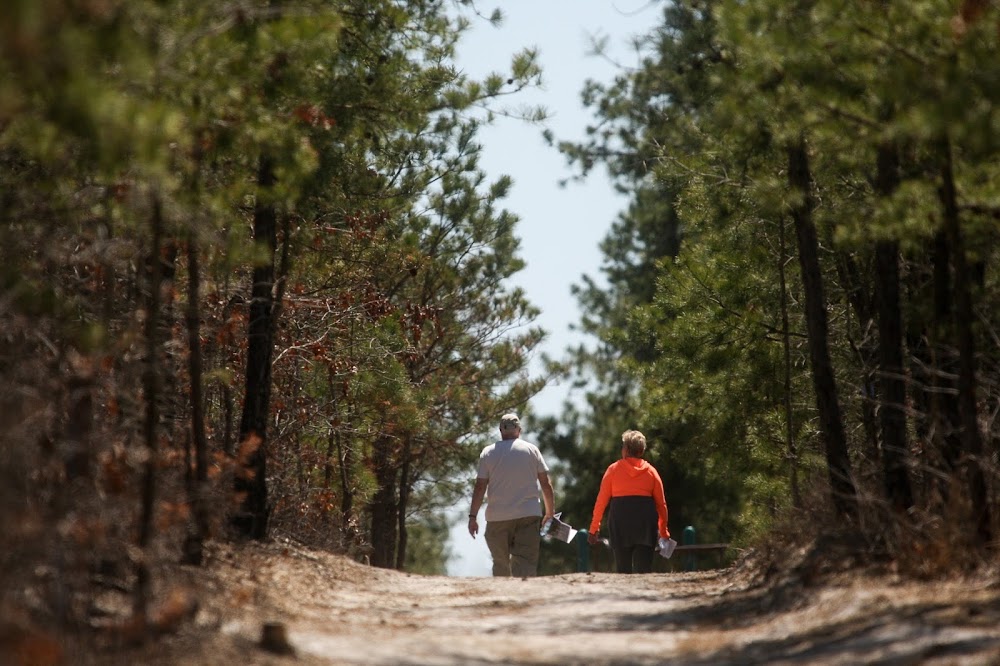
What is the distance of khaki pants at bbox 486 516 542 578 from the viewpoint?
1452 cm

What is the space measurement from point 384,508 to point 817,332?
13.4 metres

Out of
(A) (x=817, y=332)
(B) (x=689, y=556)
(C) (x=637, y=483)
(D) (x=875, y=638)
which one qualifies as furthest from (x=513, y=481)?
(B) (x=689, y=556)

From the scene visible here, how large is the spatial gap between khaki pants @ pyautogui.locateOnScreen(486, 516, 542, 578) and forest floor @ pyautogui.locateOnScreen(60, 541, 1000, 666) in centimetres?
182

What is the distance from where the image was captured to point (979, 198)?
8758 mm

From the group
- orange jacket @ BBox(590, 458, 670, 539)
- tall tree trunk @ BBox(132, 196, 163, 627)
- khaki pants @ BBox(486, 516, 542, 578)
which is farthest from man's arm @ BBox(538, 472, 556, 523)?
tall tree trunk @ BBox(132, 196, 163, 627)

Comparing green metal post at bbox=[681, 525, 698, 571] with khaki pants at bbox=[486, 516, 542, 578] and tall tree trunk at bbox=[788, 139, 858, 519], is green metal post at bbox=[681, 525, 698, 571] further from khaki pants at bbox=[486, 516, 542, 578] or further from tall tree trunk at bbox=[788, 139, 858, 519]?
tall tree trunk at bbox=[788, 139, 858, 519]

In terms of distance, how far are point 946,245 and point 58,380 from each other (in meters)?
6.24

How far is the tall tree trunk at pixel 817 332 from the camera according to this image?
39.9 ft

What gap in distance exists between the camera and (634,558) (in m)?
15.6

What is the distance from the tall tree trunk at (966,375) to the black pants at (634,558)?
6.57 m

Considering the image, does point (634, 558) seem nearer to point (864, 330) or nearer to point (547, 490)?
point (547, 490)

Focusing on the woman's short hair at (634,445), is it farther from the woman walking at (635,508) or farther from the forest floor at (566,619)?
the forest floor at (566,619)

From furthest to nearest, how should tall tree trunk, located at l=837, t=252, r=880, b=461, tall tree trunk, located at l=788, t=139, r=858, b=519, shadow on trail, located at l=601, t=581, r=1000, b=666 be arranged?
tall tree trunk, located at l=837, t=252, r=880, b=461 → tall tree trunk, located at l=788, t=139, r=858, b=519 → shadow on trail, located at l=601, t=581, r=1000, b=666

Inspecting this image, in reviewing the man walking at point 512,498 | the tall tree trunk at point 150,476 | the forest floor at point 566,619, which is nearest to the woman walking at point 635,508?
the man walking at point 512,498
